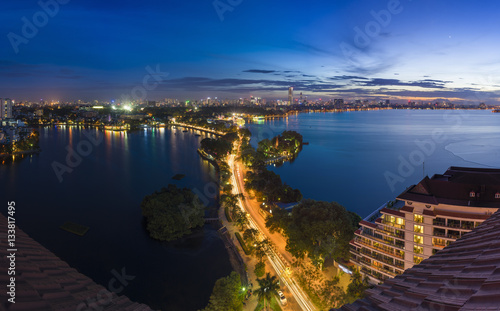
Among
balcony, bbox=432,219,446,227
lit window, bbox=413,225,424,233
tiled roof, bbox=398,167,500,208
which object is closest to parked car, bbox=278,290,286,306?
lit window, bbox=413,225,424,233

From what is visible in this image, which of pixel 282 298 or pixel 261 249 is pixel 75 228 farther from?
pixel 282 298

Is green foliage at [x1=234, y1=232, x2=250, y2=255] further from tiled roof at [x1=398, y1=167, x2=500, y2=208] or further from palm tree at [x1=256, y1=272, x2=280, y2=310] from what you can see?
tiled roof at [x1=398, y1=167, x2=500, y2=208]

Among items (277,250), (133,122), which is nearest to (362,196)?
(277,250)

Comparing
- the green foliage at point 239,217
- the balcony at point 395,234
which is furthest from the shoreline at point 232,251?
the balcony at point 395,234

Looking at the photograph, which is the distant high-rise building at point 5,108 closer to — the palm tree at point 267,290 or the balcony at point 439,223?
the palm tree at point 267,290

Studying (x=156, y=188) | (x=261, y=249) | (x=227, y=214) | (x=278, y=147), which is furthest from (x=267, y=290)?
(x=278, y=147)

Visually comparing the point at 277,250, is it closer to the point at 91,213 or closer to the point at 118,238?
the point at 118,238

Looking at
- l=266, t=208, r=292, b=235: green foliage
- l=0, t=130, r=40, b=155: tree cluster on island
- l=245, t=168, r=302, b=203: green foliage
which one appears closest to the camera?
l=266, t=208, r=292, b=235: green foliage
